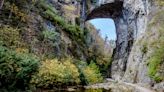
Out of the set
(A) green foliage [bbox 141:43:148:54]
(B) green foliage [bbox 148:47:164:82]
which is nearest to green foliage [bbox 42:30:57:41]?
(A) green foliage [bbox 141:43:148:54]

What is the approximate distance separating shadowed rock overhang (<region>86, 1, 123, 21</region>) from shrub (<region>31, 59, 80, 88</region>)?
2866 centimetres

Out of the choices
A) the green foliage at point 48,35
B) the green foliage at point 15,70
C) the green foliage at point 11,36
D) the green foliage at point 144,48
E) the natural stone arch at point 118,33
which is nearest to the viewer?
the green foliage at point 15,70

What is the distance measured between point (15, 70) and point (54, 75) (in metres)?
8.09

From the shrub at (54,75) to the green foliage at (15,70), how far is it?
438cm

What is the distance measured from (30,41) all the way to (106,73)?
1039 inches

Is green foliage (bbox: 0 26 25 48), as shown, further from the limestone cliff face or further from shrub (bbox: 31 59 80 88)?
the limestone cliff face

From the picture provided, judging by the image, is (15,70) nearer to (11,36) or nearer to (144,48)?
(11,36)

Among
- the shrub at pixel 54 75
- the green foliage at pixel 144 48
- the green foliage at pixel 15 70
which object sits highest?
the green foliage at pixel 15 70

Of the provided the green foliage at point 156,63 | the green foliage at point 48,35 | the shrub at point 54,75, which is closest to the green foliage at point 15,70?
the shrub at point 54,75

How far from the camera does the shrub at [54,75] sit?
19625mm

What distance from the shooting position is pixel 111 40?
91.1 meters

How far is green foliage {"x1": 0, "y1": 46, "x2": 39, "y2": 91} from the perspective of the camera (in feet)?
41.6

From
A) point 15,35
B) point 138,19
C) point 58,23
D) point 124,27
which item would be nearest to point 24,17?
point 15,35

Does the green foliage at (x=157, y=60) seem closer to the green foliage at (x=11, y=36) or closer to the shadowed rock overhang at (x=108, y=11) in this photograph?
the green foliage at (x=11, y=36)
